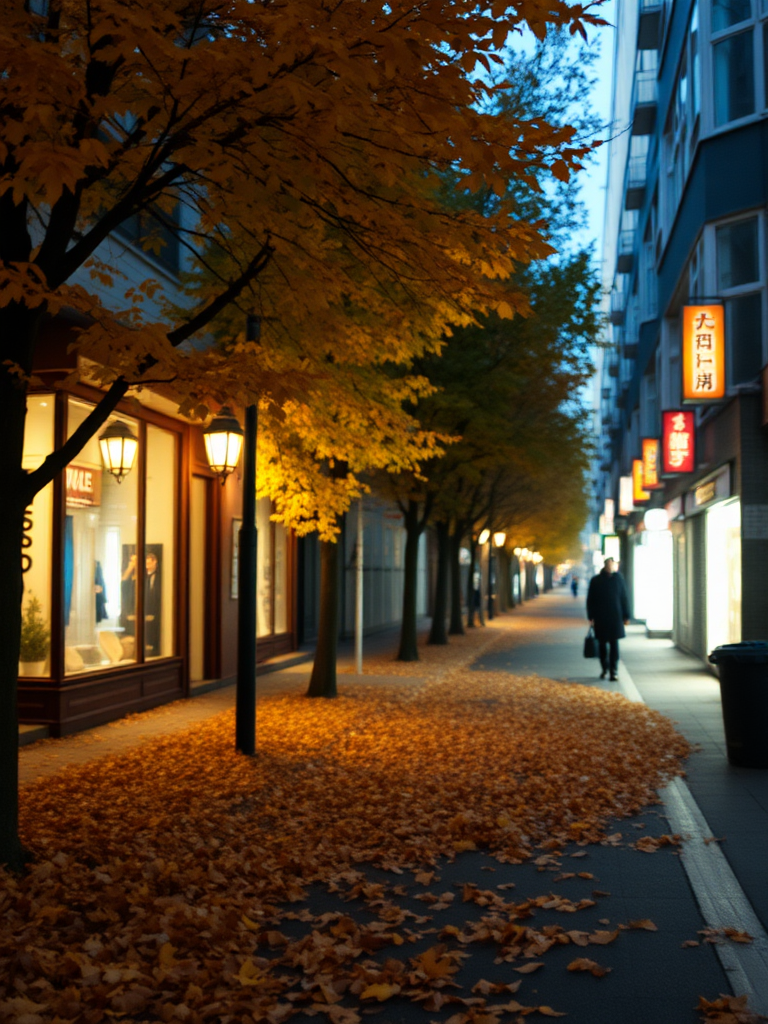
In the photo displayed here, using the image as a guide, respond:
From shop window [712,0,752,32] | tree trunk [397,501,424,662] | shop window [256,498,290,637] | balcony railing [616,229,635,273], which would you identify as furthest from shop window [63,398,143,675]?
balcony railing [616,229,635,273]

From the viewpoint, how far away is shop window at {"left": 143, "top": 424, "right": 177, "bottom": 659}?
14.3 metres

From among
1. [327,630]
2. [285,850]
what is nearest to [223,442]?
[327,630]

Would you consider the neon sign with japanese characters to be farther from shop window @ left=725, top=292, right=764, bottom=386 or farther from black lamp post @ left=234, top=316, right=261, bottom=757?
black lamp post @ left=234, top=316, right=261, bottom=757

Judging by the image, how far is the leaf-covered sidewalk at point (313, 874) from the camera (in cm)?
448

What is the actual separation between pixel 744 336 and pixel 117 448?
10.0 m

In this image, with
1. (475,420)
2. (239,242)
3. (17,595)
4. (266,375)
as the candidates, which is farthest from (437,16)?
(475,420)

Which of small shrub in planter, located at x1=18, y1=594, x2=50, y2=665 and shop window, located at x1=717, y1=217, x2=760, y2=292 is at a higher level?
shop window, located at x1=717, y1=217, x2=760, y2=292

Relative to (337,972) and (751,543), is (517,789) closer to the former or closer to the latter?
(337,972)

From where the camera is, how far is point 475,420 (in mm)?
19797

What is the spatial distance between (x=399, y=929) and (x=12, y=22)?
17.6 ft

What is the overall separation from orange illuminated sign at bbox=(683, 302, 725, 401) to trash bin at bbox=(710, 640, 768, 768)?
726 cm

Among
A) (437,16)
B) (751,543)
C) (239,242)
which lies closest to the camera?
(437,16)

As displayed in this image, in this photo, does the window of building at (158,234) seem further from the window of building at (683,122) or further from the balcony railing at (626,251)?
the balcony railing at (626,251)

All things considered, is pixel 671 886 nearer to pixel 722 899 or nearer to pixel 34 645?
pixel 722 899
